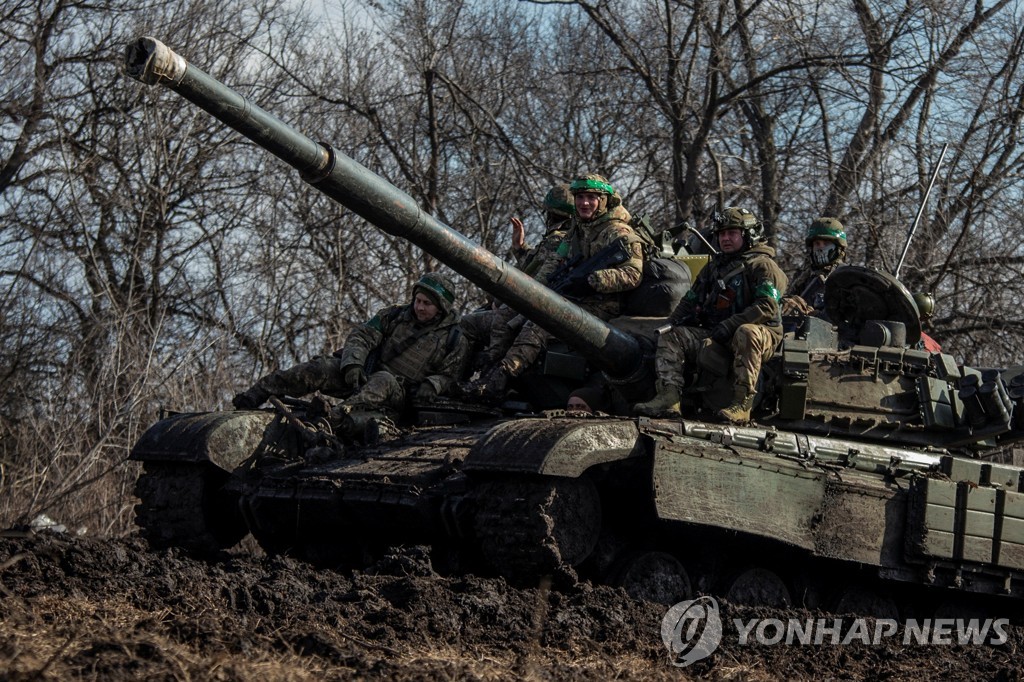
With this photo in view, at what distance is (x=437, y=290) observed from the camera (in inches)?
457

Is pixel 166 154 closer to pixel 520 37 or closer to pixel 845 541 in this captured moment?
pixel 520 37

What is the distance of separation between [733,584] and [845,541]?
0.75m

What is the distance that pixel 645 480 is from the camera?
9.40 m

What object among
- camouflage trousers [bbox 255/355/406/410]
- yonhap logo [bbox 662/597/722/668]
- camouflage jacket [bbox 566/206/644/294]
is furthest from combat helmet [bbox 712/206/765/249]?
camouflage trousers [bbox 255/355/406/410]

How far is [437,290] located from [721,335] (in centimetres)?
233

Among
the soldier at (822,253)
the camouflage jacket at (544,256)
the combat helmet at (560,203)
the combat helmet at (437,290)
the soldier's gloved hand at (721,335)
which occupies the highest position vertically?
the combat helmet at (560,203)

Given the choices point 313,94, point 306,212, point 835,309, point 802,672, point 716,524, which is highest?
point 313,94

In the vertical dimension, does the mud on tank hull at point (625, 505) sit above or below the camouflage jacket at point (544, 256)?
below

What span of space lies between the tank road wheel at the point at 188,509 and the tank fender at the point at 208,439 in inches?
5.3

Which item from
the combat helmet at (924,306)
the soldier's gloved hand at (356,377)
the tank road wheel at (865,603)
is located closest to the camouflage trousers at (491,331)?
the soldier's gloved hand at (356,377)

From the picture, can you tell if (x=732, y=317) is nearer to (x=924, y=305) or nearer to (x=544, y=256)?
(x=544, y=256)

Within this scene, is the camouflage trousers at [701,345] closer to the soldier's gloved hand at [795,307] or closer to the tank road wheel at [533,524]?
the tank road wheel at [533,524]

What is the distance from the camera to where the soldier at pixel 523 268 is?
457 inches

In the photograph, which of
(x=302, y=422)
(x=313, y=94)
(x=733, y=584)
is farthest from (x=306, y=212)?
(x=733, y=584)
